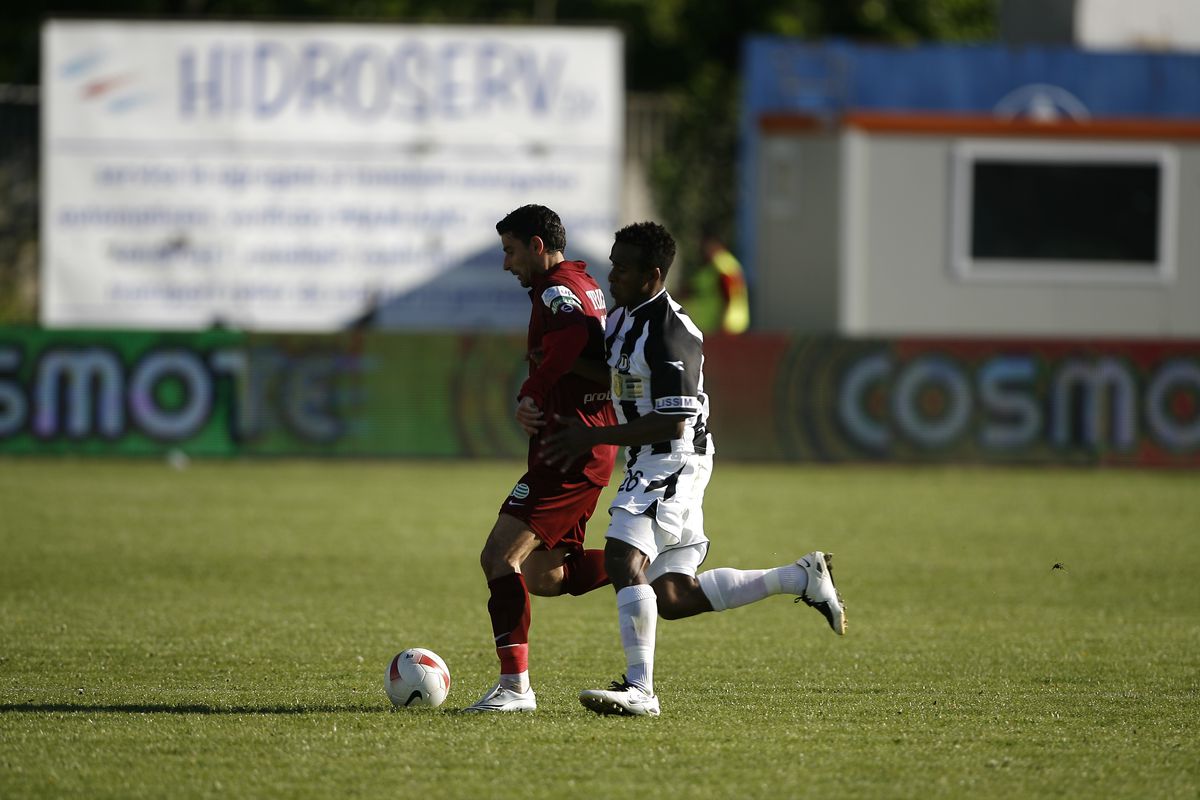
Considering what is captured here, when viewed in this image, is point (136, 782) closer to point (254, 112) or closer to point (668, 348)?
point (668, 348)

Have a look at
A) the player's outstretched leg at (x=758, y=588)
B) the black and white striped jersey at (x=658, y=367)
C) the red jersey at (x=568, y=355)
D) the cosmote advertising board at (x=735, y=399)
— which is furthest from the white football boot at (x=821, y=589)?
the cosmote advertising board at (x=735, y=399)

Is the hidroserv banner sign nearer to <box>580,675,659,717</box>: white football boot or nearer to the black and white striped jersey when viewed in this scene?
the black and white striped jersey

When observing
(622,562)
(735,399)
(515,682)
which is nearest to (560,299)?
(622,562)

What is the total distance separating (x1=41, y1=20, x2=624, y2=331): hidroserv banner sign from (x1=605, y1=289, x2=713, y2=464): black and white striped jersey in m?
16.3

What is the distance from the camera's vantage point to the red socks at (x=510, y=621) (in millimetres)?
6453

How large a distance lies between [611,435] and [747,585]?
0.85 metres

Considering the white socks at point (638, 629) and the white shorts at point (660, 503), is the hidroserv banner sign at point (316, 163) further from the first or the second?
the white socks at point (638, 629)

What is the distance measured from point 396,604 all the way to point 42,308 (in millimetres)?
14554

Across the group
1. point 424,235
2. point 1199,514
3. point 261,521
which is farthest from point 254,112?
point 1199,514

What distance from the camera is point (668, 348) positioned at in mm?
6266

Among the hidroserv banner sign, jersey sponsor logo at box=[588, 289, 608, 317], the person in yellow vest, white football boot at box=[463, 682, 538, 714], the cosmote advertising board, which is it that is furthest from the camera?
the hidroserv banner sign

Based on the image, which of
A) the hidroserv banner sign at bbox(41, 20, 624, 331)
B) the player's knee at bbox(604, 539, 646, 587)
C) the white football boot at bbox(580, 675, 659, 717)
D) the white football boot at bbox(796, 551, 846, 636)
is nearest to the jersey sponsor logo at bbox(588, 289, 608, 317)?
the player's knee at bbox(604, 539, 646, 587)

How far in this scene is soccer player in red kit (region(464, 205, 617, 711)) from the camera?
643 centimetres

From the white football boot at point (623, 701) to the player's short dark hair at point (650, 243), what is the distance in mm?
1617
